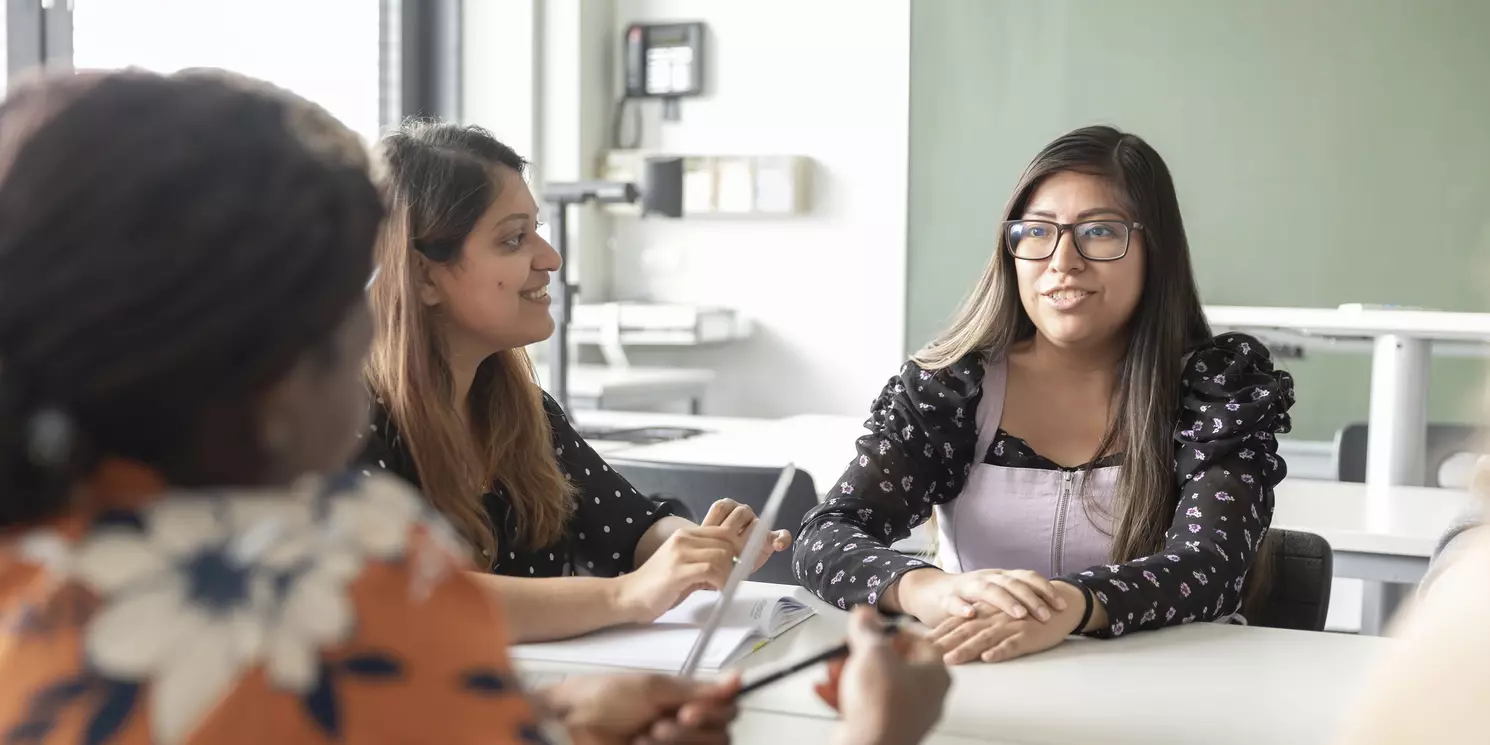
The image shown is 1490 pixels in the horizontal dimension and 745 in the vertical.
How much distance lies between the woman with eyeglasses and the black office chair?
0.97ft

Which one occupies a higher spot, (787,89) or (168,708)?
(787,89)

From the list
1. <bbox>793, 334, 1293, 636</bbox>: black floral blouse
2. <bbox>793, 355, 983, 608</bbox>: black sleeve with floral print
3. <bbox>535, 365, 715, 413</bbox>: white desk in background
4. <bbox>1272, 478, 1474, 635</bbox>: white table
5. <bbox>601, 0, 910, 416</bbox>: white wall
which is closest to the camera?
<bbox>793, 334, 1293, 636</bbox>: black floral blouse

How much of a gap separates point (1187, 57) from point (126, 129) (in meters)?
4.07

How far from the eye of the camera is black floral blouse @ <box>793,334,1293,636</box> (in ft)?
4.71

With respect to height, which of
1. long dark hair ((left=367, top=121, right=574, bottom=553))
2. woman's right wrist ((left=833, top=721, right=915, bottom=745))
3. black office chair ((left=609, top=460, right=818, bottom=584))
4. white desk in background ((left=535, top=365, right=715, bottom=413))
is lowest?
white desk in background ((left=535, top=365, right=715, bottom=413))

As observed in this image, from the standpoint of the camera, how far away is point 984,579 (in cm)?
135

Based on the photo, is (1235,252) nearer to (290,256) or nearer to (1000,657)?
(1000,657)

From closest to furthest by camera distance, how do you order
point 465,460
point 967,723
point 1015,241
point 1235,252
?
point 967,723 → point 465,460 → point 1015,241 → point 1235,252

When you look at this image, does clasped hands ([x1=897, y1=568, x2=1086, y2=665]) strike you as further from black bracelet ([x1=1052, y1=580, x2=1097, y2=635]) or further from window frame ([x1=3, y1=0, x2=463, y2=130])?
window frame ([x1=3, y1=0, x2=463, y2=130])

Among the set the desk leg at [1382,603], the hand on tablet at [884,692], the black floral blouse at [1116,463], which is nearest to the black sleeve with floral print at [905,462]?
the black floral blouse at [1116,463]

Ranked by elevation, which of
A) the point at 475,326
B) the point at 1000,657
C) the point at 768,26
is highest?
the point at 768,26

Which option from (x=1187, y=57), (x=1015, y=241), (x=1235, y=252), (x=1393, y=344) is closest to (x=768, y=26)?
(x=1187, y=57)

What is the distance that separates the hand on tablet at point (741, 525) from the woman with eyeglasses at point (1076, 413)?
0.12 meters

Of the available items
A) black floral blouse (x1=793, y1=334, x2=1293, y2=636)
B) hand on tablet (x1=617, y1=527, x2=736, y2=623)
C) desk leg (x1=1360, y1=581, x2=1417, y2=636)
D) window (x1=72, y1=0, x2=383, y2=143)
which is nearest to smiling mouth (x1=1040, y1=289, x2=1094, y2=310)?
black floral blouse (x1=793, y1=334, x2=1293, y2=636)
